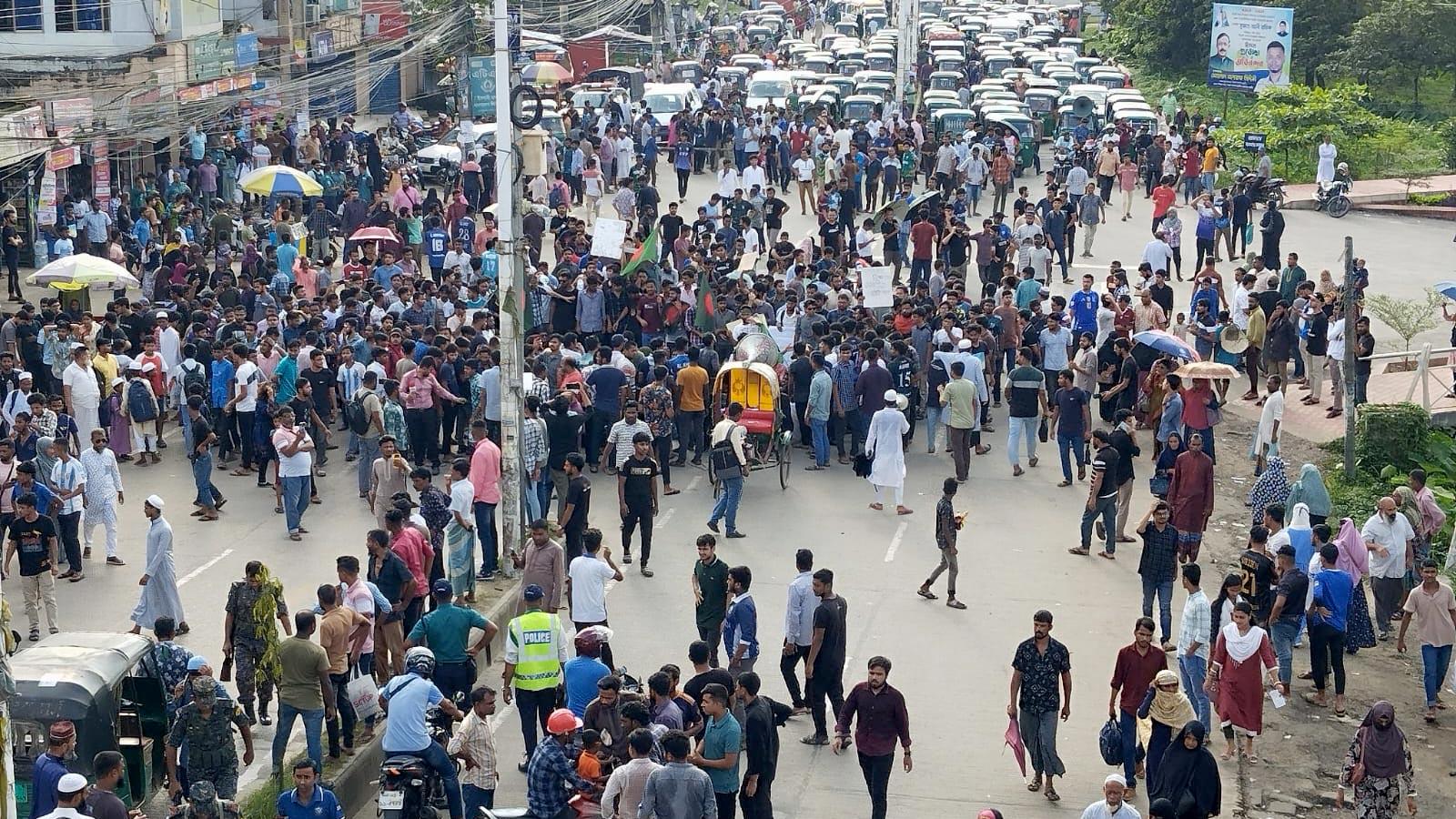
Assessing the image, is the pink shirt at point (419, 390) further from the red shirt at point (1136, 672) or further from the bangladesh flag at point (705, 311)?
the red shirt at point (1136, 672)

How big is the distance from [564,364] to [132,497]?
444 cm

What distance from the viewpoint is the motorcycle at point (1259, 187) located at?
3219 cm

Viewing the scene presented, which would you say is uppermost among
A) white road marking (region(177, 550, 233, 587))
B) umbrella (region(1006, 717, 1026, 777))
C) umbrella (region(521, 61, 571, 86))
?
umbrella (region(521, 61, 571, 86))

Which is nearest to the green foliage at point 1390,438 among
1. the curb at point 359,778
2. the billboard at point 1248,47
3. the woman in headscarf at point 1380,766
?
the woman in headscarf at point 1380,766

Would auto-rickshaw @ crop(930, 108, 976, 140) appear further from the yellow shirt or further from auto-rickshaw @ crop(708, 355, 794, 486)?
auto-rickshaw @ crop(708, 355, 794, 486)

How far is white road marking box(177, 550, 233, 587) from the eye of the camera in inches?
683

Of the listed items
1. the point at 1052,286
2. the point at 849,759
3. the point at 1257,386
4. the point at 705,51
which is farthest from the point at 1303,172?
the point at 849,759

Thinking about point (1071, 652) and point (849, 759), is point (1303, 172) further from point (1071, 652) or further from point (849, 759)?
point (849, 759)

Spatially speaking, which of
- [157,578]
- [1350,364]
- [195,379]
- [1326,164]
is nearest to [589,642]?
[157,578]

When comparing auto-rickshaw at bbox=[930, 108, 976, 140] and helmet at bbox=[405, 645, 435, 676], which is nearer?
helmet at bbox=[405, 645, 435, 676]

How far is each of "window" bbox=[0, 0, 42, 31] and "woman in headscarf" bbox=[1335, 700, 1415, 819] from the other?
98.2 feet

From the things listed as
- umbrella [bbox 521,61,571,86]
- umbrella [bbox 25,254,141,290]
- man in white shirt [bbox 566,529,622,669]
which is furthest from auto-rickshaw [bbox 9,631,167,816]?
umbrella [bbox 521,61,571,86]

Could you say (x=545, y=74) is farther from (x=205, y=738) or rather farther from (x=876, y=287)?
(x=205, y=738)

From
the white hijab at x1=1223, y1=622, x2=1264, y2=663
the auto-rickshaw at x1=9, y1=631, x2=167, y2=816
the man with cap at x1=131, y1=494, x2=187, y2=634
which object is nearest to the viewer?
the auto-rickshaw at x1=9, y1=631, x2=167, y2=816
